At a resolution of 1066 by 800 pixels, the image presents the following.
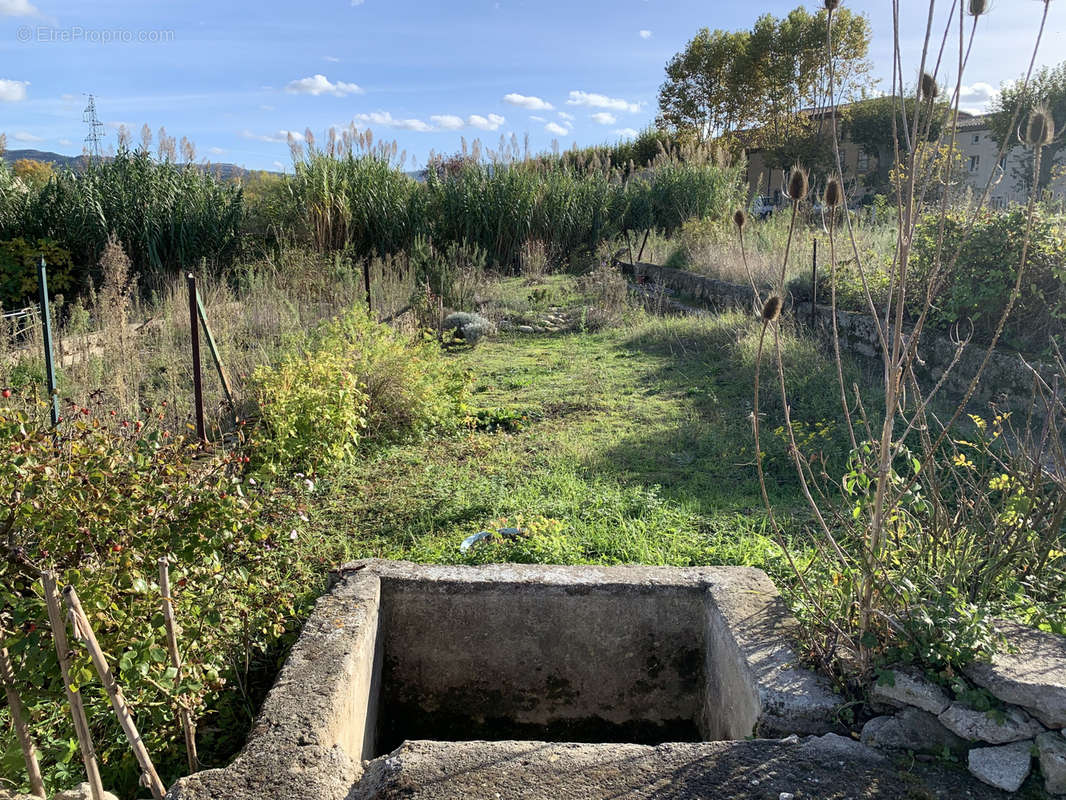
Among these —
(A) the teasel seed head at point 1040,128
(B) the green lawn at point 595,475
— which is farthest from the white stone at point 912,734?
(A) the teasel seed head at point 1040,128

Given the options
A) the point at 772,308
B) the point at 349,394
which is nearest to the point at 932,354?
the point at 349,394

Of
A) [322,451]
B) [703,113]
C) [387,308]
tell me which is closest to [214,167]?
[387,308]

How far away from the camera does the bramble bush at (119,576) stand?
1.89 meters

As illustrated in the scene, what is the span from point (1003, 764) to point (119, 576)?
2364 mm

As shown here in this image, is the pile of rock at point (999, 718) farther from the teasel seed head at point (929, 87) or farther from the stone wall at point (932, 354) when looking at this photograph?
the stone wall at point (932, 354)

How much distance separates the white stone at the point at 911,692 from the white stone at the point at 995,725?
0.05 metres

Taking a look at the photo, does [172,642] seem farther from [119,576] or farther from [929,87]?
[929,87]

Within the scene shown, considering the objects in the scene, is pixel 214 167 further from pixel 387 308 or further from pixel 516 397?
pixel 516 397

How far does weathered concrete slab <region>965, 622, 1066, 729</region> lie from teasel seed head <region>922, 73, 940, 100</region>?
1.49 metres

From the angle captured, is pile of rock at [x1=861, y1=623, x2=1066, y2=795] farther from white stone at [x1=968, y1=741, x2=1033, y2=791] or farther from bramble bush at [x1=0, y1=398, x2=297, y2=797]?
bramble bush at [x1=0, y1=398, x2=297, y2=797]

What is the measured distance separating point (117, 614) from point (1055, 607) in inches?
112

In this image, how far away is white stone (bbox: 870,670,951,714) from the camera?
202 cm

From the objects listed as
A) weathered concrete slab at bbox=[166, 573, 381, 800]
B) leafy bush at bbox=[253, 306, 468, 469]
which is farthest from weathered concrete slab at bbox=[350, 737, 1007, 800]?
Result: leafy bush at bbox=[253, 306, 468, 469]

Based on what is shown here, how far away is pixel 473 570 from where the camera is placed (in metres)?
2.88
